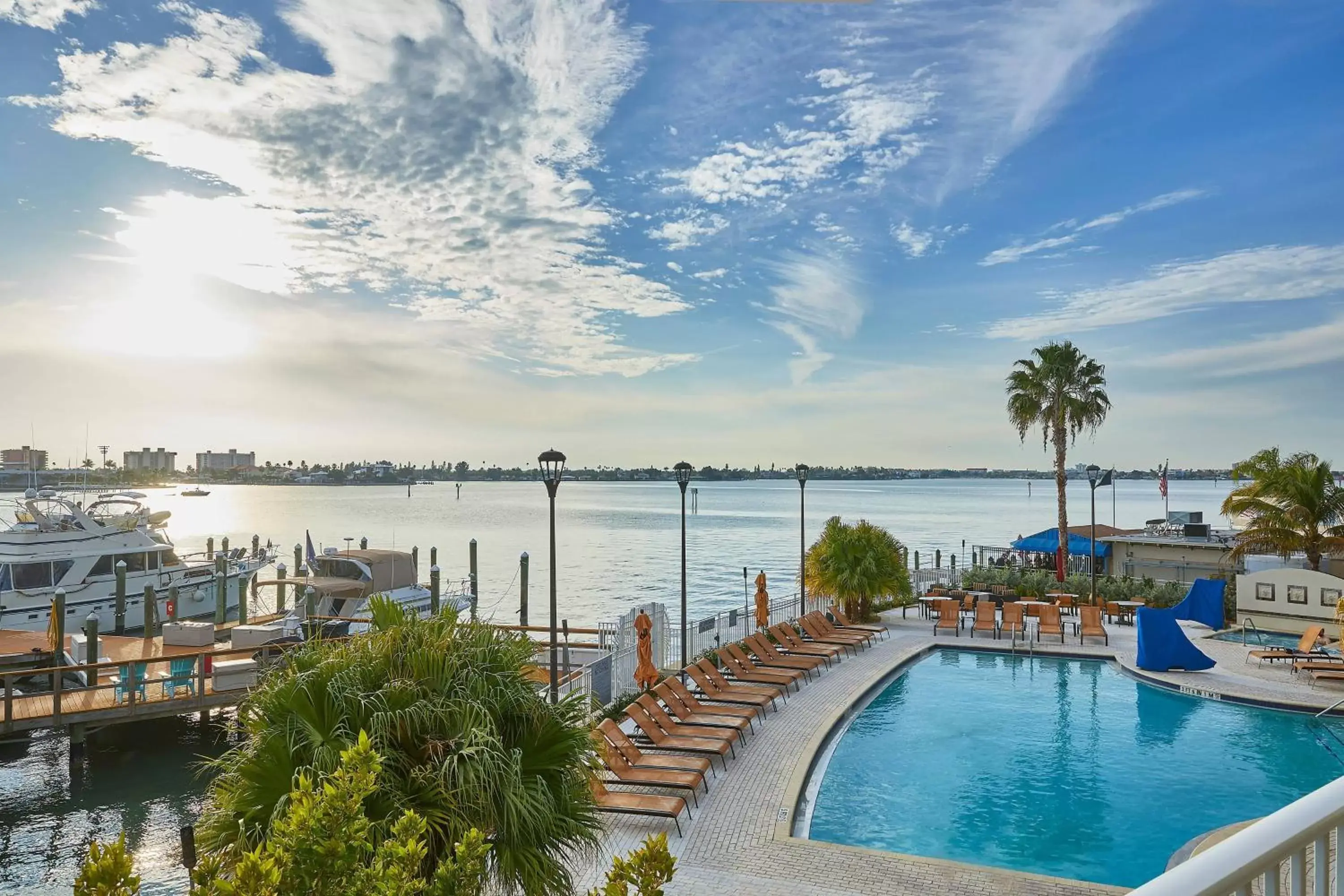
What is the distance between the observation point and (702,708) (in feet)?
39.1

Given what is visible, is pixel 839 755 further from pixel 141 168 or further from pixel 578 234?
pixel 578 234

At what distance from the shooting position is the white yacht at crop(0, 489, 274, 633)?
82.9 feet

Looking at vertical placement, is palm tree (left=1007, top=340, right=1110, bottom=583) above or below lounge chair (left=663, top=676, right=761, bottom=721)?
above

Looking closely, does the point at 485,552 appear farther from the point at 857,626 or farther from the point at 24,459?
the point at 857,626

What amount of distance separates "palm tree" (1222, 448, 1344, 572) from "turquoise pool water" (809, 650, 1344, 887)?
9.26 metres

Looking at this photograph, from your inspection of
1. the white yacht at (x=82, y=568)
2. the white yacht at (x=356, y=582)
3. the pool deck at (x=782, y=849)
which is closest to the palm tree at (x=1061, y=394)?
the pool deck at (x=782, y=849)

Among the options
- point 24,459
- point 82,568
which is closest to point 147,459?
point 24,459

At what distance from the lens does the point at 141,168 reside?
49.4 ft

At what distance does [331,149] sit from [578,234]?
1014 cm

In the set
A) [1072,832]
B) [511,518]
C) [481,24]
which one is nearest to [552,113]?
[481,24]

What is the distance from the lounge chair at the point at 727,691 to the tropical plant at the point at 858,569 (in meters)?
7.81

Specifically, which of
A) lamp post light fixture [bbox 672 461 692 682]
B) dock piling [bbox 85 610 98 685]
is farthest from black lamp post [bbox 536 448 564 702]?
dock piling [bbox 85 610 98 685]

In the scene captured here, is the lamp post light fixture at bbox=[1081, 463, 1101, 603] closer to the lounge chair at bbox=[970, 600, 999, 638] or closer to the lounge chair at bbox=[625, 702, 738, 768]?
the lounge chair at bbox=[970, 600, 999, 638]

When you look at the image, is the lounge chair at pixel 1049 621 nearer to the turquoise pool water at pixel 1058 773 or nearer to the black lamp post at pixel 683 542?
the turquoise pool water at pixel 1058 773
